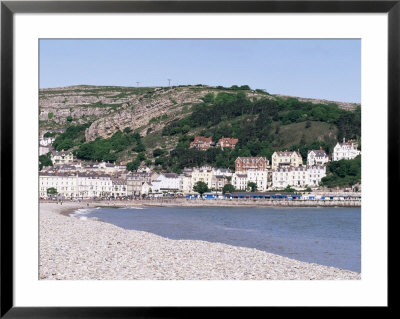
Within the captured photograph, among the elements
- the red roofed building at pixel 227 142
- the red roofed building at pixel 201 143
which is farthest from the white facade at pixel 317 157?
the red roofed building at pixel 201 143

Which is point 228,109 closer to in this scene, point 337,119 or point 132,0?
point 337,119

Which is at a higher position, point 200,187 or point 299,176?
point 299,176

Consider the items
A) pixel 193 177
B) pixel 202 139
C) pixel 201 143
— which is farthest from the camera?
pixel 202 139

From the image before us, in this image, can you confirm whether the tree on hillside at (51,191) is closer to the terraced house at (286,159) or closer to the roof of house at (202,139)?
the roof of house at (202,139)

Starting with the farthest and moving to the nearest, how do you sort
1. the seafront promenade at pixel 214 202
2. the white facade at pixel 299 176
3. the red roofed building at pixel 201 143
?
the red roofed building at pixel 201 143 → the white facade at pixel 299 176 → the seafront promenade at pixel 214 202

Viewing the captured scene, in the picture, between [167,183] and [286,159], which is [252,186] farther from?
[167,183]

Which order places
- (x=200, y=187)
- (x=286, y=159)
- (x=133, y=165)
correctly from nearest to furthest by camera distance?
(x=286, y=159), (x=133, y=165), (x=200, y=187)

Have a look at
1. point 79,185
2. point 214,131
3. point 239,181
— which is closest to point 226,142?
point 214,131

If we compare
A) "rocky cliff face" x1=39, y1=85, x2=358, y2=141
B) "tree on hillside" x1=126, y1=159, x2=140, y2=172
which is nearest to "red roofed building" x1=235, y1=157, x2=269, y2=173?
"rocky cliff face" x1=39, y1=85, x2=358, y2=141
